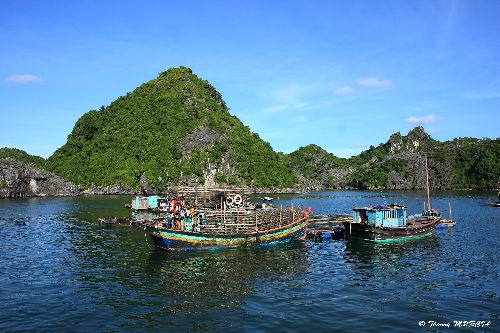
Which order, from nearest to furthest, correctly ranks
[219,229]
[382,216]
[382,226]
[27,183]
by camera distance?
[219,229] → [382,226] → [382,216] → [27,183]

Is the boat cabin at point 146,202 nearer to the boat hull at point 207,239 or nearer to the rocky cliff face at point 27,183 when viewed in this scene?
the boat hull at point 207,239

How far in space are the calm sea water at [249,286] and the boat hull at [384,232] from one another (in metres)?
1.00

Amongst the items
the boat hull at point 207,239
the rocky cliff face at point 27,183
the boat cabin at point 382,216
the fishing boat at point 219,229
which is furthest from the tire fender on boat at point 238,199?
the rocky cliff face at point 27,183

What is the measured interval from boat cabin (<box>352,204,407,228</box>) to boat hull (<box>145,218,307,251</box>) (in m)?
9.70

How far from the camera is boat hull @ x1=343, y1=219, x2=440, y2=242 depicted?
44750mm

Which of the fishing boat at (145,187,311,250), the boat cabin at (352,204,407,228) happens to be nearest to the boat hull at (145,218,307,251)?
the fishing boat at (145,187,311,250)

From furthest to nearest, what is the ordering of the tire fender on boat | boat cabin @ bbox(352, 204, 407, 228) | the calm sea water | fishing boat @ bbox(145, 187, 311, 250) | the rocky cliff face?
the rocky cliff face
the tire fender on boat
boat cabin @ bbox(352, 204, 407, 228)
fishing boat @ bbox(145, 187, 311, 250)
the calm sea water

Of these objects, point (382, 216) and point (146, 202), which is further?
point (146, 202)

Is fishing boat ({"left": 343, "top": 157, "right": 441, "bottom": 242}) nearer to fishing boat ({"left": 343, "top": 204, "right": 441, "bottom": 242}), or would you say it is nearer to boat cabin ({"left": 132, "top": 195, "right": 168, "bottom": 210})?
fishing boat ({"left": 343, "top": 204, "right": 441, "bottom": 242})

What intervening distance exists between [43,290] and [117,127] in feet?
577

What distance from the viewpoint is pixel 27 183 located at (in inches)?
5374

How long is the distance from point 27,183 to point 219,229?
391ft

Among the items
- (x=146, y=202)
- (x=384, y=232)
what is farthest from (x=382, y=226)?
(x=146, y=202)

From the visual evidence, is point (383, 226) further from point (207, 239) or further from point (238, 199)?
point (207, 239)
